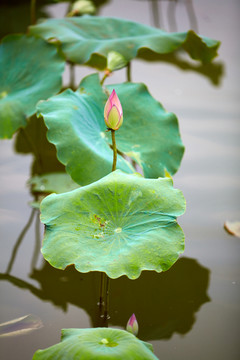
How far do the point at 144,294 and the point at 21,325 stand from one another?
1.36 feet

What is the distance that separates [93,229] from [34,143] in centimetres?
122

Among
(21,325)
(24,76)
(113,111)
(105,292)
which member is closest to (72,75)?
(24,76)

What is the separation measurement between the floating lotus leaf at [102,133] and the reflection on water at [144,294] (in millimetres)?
350

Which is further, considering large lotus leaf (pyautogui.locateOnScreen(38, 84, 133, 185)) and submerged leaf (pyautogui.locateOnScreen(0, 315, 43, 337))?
large lotus leaf (pyautogui.locateOnScreen(38, 84, 133, 185))

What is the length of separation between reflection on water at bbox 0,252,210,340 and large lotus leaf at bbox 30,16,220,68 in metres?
1.02

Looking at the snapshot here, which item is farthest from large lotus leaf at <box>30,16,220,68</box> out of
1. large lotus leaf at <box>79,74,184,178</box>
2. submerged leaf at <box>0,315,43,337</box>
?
submerged leaf at <box>0,315,43,337</box>

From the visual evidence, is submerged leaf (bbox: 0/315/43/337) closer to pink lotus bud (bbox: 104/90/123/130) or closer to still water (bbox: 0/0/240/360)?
still water (bbox: 0/0/240/360)

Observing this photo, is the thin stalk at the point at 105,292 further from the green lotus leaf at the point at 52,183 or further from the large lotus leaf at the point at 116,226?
the green lotus leaf at the point at 52,183

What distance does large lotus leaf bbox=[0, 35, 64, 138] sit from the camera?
208cm

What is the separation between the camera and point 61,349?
1.12 metres

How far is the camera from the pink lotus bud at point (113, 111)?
4.87ft

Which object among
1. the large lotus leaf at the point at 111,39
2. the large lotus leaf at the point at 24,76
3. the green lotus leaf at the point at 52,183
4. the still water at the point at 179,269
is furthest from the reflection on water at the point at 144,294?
the large lotus leaf at the point at 111,39

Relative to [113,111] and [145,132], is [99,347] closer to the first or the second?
[113,111]

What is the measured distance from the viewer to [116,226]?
54.4 inches
